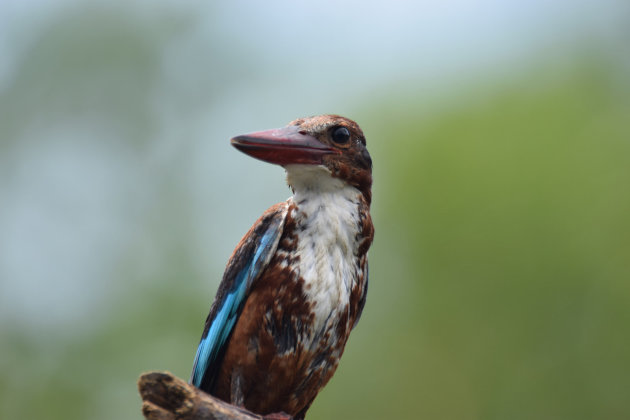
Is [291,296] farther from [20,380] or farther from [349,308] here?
[20,380]

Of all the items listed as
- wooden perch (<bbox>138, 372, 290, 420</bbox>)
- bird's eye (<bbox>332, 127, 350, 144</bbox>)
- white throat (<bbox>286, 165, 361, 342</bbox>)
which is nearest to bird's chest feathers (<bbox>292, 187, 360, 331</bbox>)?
white throat (<bbox>286, 165, 361, 342</bbox>)

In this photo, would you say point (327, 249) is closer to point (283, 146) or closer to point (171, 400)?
point (283, 146)

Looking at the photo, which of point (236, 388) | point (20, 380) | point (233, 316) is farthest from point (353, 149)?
point (20, 380)

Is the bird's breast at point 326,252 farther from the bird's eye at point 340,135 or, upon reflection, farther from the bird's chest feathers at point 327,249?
the bird's eye at point 340,135

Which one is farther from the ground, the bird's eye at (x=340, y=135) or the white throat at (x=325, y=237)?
the bird's eye at (x=340, y=135)

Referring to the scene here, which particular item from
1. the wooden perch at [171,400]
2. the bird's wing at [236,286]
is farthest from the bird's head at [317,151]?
the wooden perch at [171,400]
